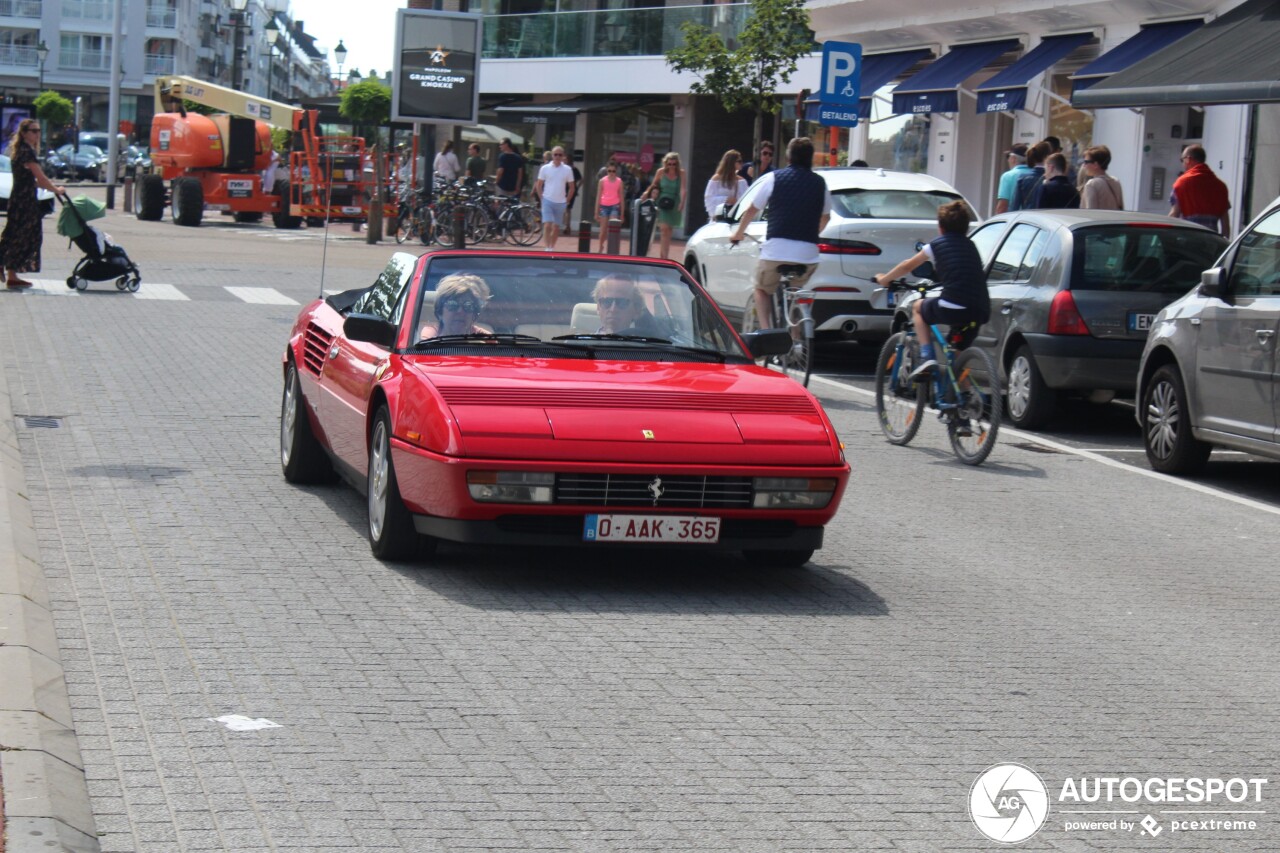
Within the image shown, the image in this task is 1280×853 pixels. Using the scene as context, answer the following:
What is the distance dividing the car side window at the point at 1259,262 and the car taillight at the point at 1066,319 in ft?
6.72

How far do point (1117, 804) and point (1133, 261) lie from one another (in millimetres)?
8951

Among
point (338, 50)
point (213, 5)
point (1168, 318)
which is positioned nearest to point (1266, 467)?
point (1168, 318)

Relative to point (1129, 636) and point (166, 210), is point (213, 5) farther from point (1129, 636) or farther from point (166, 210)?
point (1129, 636)

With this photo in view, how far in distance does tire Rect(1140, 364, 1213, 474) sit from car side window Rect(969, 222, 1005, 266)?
2.70 metres

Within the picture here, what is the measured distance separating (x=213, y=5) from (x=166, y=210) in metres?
94.2

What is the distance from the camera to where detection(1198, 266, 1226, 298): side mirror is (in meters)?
10.9

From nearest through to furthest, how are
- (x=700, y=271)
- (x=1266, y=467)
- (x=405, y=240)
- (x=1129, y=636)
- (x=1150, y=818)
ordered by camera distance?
(x=1150, y=818) < (x=1129, y=636) < (x=1266, y=467) < (x=700, y=271) < (x=405, y=240)

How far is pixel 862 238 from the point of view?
16.4 m

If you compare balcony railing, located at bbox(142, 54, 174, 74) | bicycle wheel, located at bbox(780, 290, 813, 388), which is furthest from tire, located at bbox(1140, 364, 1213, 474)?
balcony railing, located at bbox(142, 54, 174, 74)

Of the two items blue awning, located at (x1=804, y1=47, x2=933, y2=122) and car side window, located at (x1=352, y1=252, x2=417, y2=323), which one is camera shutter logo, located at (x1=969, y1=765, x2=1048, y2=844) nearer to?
car side window, located at (x1=352, y1=252, x2=417, y2=323)

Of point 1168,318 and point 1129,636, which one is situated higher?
point 1168,318

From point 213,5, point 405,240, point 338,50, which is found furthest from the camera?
point 213,5

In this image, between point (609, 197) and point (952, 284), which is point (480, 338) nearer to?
point (952, 284)

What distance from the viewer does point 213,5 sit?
137125mm
